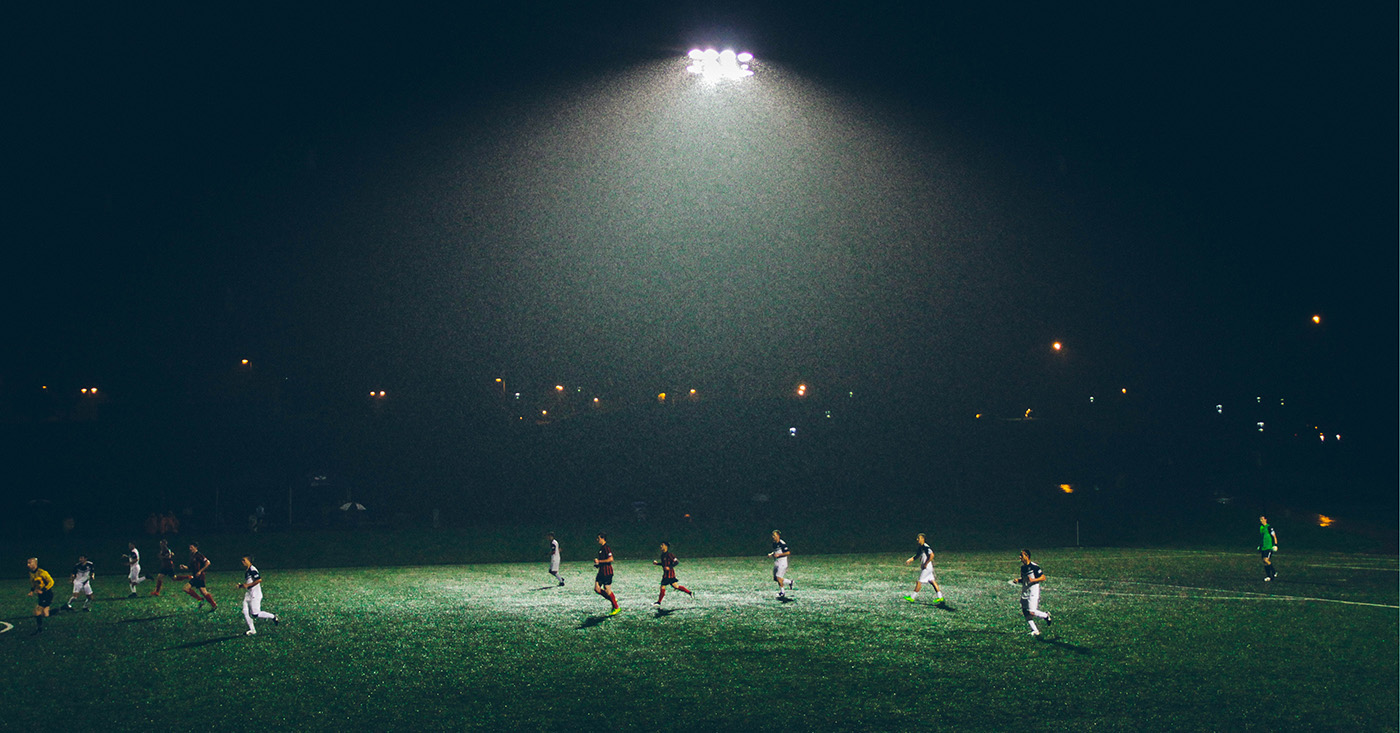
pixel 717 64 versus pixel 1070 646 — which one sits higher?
pixel 717 64

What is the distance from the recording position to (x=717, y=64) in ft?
88.4

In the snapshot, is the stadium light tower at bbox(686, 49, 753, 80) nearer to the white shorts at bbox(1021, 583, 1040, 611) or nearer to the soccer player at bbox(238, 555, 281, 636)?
the white shorts at bbox(1021, 583, 1040, 611)

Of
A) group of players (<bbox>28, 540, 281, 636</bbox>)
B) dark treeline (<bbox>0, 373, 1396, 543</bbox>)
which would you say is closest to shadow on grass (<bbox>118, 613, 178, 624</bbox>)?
group of players (<bbox>28, 540, 281, 636</bbox>)

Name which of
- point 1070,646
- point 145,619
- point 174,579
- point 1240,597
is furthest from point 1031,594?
Answer: point 174,579

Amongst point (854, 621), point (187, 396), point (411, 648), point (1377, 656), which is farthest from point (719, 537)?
point (187, 396)

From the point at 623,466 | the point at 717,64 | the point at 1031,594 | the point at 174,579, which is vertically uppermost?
the point at 717,64

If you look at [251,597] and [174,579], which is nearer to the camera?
[251,597]

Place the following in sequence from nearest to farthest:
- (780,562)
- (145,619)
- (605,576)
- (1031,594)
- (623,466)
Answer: (1031,594), (605,576), (145,619), (780,562), (623,466)

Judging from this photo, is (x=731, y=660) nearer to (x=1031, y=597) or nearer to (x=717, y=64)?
(x=1031, y=597)

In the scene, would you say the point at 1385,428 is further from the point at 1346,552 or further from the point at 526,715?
the point at 526,715

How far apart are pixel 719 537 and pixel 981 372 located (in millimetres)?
27500

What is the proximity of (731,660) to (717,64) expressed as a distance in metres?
18.1

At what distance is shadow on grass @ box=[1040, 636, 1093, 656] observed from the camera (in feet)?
57.4

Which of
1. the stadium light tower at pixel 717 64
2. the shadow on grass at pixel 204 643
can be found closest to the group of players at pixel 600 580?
the shadow on grass at pixel 204 643
